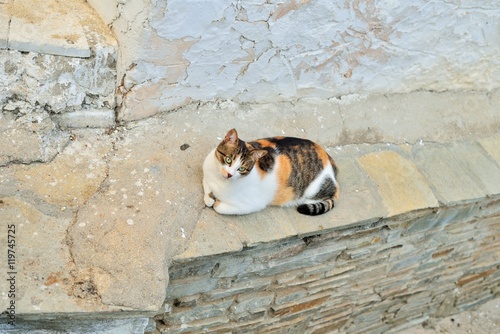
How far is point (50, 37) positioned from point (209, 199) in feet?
3.02

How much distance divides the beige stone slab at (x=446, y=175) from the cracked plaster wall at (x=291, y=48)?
1.28 ft

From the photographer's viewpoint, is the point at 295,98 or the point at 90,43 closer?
the point at 90,43

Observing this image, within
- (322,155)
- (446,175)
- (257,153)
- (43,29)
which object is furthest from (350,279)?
(43,29)

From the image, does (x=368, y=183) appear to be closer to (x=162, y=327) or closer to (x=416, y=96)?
(x=416, y=96)

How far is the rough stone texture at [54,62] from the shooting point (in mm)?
2258

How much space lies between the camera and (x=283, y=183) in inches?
98.2

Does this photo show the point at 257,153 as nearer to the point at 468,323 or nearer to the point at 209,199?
the point at 209,199

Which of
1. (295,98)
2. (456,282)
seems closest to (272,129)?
(295,98)

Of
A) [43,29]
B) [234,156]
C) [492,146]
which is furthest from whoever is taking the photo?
[492,146]

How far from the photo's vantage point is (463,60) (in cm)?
326

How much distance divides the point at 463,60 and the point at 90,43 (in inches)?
82.4

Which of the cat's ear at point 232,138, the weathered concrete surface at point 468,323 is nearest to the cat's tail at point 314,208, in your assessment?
the cat's ear at point 232,138

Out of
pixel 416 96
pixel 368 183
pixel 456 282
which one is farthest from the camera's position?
pixel 456 282

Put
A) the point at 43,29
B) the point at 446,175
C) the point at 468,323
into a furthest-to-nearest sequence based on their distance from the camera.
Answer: the point at 468,323 < the point at 446,175 < the point at 43,29
